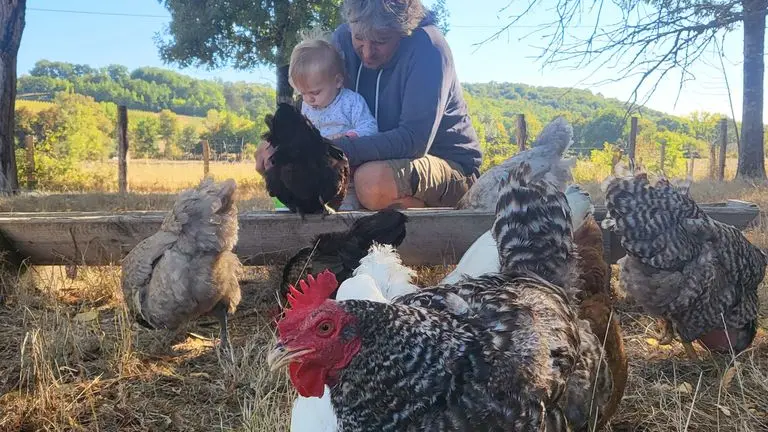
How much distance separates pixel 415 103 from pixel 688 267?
A: 1.91 m

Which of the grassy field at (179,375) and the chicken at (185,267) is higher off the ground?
the chicken at (185,267)

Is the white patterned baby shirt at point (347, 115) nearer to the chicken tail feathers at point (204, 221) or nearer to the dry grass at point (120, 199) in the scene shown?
the chicken tail feathers at point (204, 221)

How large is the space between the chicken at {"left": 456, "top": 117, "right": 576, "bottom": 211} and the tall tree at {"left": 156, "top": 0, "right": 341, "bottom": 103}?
320 inches

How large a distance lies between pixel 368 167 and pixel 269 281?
1078 millimetres

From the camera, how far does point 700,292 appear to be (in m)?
2.74

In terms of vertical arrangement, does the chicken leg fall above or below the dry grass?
below

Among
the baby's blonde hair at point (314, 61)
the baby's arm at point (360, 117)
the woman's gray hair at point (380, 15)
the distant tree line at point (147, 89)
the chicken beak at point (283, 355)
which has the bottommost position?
the chicken beak at point (283, 355)

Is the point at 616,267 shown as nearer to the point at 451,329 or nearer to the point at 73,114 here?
the point at 451,329

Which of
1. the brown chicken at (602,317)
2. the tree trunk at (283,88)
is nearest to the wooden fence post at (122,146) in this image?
the tree trunk at (283,88)

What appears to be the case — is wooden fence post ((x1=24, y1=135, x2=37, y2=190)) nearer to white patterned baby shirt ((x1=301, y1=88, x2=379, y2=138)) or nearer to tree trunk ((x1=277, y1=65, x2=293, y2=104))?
tree trunk ((x1=277, y1=65, x2=293, y2=104))

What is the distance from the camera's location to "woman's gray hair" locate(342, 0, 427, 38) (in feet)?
11.2

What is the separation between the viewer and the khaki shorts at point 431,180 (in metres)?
3.50

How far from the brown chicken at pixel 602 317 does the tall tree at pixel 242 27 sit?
9573 mm

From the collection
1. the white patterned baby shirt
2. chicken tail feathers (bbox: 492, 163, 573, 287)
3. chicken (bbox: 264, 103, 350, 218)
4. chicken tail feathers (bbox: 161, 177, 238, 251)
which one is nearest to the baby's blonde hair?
the white patterned baby shirt
